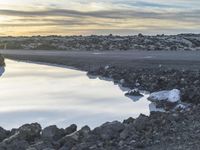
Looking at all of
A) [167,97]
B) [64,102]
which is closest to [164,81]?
[167,97]

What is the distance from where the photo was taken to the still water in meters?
20.5

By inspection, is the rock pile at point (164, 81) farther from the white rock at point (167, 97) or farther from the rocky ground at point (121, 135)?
the rocky ground at point (121, 135)

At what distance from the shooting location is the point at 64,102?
82.8ft

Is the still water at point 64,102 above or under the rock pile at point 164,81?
under

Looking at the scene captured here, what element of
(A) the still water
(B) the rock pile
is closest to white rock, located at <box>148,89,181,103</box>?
(B) the rock pile

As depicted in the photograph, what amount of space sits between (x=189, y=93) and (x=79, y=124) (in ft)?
23.9

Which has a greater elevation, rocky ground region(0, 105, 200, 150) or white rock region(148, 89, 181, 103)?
rocky ground region(0, 105, 200, 150)

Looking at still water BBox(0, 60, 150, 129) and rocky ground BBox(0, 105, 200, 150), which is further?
still water BBox(0, 60, 150, 129)

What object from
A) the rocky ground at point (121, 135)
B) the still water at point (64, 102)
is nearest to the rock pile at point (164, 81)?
the still water at point (64, 102)

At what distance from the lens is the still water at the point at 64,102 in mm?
20516

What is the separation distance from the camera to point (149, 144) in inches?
536

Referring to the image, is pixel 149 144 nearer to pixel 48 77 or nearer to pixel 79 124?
pixel 79 124

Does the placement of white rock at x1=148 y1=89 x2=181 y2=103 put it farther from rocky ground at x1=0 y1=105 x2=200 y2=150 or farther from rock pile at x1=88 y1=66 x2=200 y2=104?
rocky ground at x1=0 y1=105 x2=200 y2=150

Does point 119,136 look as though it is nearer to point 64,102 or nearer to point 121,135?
point 121,135
